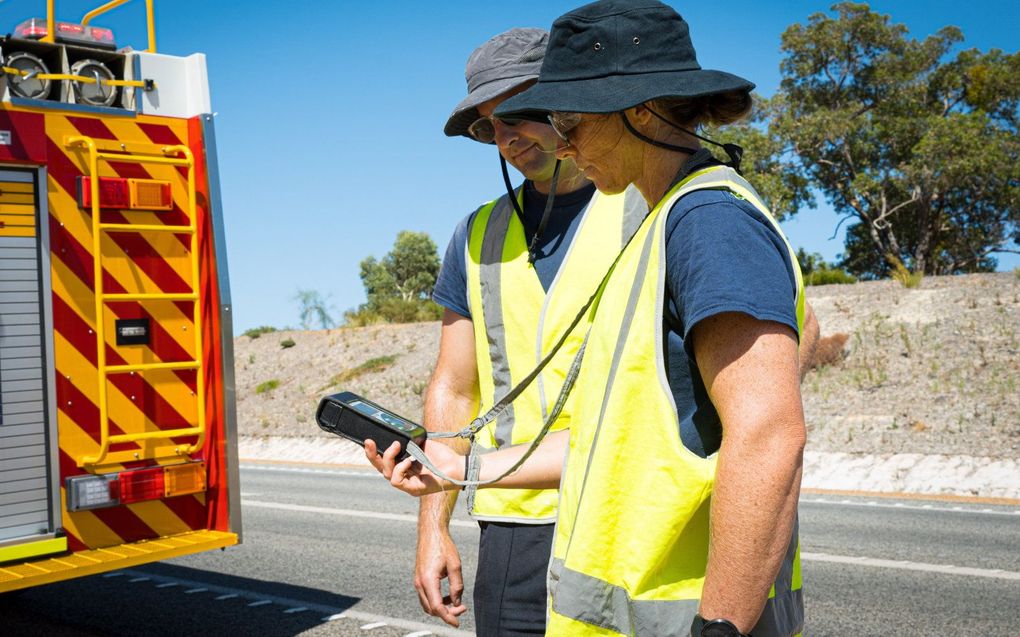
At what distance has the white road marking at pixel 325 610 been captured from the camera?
659 cm

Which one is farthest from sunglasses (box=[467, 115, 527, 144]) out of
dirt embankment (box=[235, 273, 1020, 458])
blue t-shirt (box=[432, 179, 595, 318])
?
dirt embankment (box=[235, 273, 1020, 458])

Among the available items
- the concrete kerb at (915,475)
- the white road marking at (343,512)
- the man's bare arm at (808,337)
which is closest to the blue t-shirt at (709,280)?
the man's bare arm at (808,337)

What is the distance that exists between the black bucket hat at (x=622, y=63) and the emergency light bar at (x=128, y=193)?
3947 millimetres

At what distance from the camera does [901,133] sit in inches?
1260

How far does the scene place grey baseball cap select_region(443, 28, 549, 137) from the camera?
10.5ft

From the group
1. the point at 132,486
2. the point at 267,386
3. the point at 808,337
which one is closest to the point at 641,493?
the point at 808,337

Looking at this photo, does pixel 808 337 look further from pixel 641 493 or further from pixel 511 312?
pixel 511 312

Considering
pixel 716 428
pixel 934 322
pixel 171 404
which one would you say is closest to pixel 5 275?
pixel 171 404

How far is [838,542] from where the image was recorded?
934cm

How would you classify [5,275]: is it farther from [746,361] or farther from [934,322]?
[934,322]

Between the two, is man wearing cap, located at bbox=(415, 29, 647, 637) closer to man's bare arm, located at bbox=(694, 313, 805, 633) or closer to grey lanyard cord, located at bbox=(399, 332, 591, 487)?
grey lanyard cord, located at bbox=(399, 332, 591, 487)

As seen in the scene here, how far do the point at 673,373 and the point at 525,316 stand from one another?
3.95 ft

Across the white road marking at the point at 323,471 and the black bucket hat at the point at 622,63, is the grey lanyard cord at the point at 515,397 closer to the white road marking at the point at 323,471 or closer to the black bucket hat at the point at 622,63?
the black bucket hat at the point at 622,63

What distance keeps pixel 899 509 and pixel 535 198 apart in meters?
9.30
